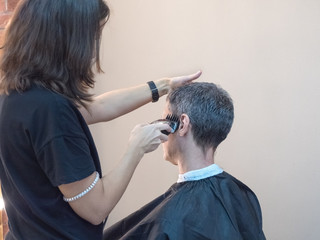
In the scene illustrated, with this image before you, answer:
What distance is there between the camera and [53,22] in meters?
1.04

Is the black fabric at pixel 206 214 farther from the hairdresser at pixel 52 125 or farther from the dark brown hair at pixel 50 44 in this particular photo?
the dark brown hair at pixel 50 44

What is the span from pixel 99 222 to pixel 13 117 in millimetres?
387

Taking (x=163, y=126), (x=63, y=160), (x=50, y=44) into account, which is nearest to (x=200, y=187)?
→ (x=163, y=126)

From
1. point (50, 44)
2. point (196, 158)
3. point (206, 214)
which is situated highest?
point (50, 44)

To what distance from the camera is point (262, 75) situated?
1888mm

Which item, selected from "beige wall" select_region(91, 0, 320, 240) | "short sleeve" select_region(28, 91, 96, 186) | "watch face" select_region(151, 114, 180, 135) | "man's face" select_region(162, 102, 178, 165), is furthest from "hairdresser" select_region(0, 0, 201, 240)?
"beige wall" select_region(91, 0, 320, 240)

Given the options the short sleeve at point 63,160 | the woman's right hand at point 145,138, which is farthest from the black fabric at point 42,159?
the woman's right hand at point 145,138

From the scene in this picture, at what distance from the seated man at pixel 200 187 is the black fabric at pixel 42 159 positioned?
30 centimetres

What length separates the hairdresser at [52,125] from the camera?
1.02 metres

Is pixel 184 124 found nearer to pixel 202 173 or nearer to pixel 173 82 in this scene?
pixel 202 173

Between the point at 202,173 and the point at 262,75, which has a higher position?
the point at 262,75

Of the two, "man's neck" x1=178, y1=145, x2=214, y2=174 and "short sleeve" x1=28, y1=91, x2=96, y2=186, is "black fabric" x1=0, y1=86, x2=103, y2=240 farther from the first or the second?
"man's neck" x1=178, y1=145, x2=214, y2=174

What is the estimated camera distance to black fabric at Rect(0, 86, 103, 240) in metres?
1.01

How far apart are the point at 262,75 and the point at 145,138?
929 mm
